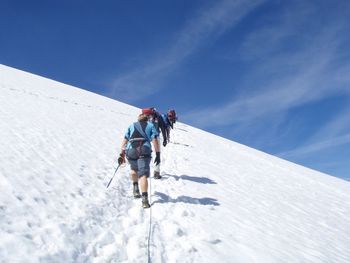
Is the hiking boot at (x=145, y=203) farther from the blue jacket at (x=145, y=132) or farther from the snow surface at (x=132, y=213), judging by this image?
the blue jacket at (x=145, y=132)

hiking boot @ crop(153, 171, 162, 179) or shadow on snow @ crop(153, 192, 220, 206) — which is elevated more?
hiking boot @ crop(153, 171, 162, 179)

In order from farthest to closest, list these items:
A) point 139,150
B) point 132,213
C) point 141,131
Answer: point 141,131 < point 139,150 < point 132,213

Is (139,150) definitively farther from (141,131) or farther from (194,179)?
(194,179)

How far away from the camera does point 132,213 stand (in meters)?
6.85

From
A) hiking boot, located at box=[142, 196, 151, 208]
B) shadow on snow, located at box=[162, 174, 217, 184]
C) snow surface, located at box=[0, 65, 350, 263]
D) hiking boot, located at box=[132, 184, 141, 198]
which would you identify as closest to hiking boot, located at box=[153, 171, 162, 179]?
snow surface, located at box=[0, 65, 350, 263]

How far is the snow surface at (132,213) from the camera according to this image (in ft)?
16.8

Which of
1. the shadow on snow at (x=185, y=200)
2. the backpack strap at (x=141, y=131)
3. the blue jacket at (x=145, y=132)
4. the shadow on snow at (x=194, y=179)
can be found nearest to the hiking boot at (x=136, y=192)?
the shadow on snow at (x=185, y=200)

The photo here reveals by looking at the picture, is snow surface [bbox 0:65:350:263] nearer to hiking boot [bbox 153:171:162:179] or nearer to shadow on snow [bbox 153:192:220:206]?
shadow on snow [bbox 153:192:220:206]

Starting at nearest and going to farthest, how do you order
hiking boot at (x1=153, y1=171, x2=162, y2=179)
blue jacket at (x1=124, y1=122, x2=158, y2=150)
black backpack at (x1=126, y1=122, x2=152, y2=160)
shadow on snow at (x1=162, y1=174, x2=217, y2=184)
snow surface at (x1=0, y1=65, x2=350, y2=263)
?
snow surface at (x1=0, y1=65, x2=350, y2=263), black backpack at (x1=126, y1=122, x2=152, y2=160), blue jacket at (x1=124, y1=122, x2=158, y2=150), hiking boot at (x1=153, y1=171, x2=162, y2=179), shadow on snow at (x1=162, y1=174, x2=217, y2=184)

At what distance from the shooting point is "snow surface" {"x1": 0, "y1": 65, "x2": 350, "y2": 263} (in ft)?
16.8

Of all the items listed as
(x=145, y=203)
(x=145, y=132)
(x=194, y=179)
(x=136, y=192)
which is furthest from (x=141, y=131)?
(x=194, y=179)

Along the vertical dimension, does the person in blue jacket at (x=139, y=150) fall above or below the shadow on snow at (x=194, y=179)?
below

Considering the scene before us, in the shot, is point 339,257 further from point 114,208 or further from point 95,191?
point 95,191

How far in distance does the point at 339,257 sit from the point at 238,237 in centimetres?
217
